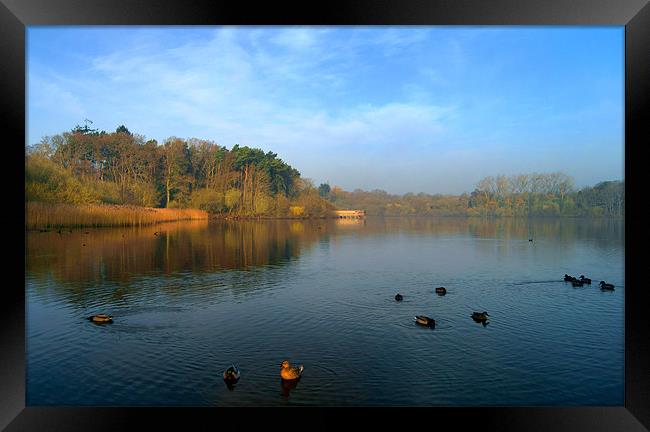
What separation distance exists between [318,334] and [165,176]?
1923 inches

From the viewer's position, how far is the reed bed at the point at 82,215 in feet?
94.3

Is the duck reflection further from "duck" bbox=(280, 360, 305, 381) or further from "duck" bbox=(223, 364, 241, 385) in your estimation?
"duck" bbox=(223, 364, 241, 385)

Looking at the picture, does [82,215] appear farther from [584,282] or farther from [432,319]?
[584,282]

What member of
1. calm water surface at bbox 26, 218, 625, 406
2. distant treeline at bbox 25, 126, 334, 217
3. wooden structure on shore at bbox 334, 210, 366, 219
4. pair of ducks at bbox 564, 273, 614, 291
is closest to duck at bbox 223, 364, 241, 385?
calm water surface at bbox 26, 218, 625, 406

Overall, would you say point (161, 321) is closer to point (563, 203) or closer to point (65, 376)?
point (65, 376)

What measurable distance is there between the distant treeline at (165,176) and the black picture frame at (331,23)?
1170 inches

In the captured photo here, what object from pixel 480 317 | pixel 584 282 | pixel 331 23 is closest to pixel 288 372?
pixel 331 23

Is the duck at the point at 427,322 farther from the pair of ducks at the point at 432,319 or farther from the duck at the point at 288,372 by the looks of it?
the duck at the point at 288,372

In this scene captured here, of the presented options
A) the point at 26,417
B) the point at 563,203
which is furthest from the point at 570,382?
the point at 563,203

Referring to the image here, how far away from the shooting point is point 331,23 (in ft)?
14.5

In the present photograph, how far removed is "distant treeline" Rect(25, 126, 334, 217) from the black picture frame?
29717 millimetres

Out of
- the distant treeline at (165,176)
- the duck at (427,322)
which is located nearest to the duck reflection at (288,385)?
the duck at (427,322)

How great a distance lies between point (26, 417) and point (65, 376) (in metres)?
3.57

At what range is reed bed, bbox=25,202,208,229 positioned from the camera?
2873 centimetres
